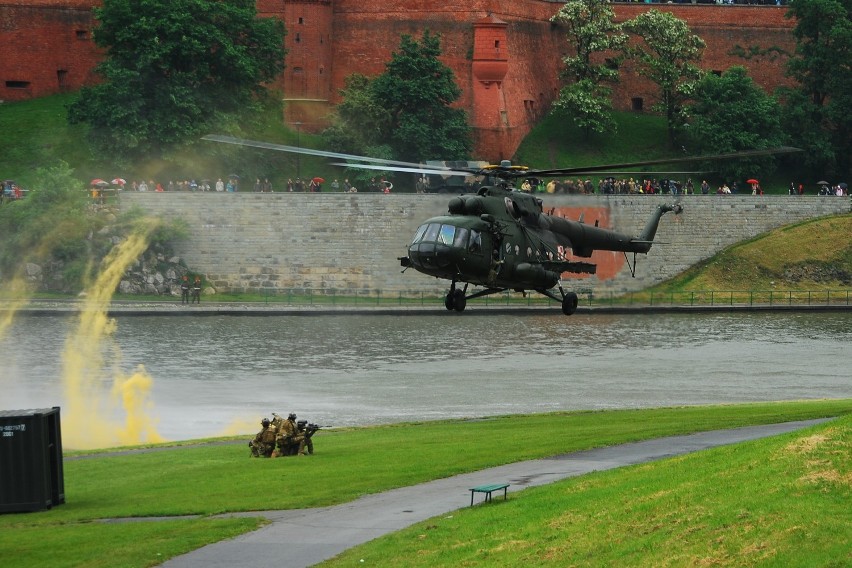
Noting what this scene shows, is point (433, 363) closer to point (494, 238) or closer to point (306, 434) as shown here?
point (494, 238)

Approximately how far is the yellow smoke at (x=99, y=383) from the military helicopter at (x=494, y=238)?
39.6 feet

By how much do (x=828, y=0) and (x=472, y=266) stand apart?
63.1 meters

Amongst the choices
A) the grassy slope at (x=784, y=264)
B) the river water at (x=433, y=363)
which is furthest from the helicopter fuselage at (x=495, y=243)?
the grassy slope at (x=784, y=264)

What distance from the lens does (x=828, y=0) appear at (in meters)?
94.9

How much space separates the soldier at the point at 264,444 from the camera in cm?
3628

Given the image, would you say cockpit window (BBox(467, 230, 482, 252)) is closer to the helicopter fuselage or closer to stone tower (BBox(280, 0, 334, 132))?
the helicopter fuselage

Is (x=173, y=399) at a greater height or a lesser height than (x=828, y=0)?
lesser

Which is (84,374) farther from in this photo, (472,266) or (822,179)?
(822,179)

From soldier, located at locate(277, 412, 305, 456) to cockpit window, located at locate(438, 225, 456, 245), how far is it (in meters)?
4.91

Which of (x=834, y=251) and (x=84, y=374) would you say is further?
(x=834, y=251)

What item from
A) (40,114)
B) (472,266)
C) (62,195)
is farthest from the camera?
(40,114)

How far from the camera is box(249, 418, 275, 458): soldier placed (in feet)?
119

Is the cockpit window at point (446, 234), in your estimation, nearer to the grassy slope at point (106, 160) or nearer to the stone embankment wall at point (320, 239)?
the stone embankment wall at point (320, 239)

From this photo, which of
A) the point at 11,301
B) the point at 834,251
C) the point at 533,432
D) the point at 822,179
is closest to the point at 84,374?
the point at 11,301
